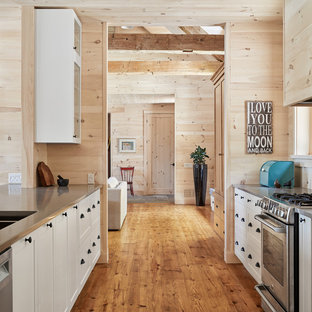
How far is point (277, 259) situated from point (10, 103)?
2821 mm

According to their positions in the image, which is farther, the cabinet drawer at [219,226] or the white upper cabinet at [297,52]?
the cabinet drawer at [219,226]

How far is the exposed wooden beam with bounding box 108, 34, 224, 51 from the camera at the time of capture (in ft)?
20.0

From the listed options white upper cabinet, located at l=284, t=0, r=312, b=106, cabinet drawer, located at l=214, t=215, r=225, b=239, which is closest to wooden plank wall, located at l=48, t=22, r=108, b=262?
cabinet drawer, located at l=214, t=215, r=225, b=239

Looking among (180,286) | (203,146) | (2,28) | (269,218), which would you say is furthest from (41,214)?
(203,146)

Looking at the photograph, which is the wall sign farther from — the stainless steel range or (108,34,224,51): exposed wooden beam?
(108,34,224,51): exposed wooden beam

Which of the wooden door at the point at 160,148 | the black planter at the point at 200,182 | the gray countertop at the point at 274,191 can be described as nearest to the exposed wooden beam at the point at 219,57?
the wooden door at the point at 160,148

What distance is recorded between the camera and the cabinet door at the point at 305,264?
179 centimetres

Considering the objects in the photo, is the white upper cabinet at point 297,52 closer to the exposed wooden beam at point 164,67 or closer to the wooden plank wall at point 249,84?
the wooden plank wall at point 249,84

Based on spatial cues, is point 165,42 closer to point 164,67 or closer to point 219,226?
point 164,67

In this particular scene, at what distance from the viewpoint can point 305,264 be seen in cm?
185

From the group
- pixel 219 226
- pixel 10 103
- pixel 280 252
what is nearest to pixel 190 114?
pixel 219 226

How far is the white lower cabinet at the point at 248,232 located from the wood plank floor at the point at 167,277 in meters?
0.21

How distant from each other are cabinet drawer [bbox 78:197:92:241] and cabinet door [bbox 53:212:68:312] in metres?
0.43

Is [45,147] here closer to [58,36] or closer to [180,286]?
[58,36]
